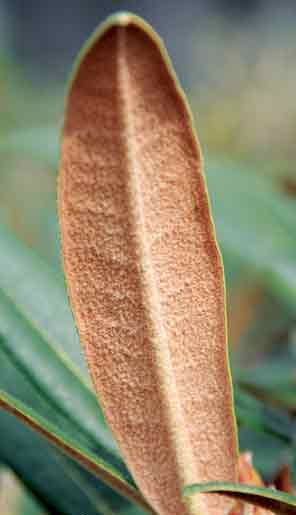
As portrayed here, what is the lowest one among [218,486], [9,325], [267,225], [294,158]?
[218,486]

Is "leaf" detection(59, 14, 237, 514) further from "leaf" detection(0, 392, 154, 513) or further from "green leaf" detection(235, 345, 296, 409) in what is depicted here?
"green leaf" detection(235, 345, 296, 409)

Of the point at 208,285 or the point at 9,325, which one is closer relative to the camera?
the point at 208,285

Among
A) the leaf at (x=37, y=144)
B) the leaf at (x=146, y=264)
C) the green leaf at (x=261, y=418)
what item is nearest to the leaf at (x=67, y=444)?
the leaf at (x=146, y=264)

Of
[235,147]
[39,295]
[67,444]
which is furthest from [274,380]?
[235,147]

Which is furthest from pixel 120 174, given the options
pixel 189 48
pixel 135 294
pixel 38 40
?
pixel 38 40

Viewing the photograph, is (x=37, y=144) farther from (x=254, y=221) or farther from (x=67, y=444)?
(x=67, y=444)

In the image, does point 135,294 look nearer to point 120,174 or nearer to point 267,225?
point 120,174

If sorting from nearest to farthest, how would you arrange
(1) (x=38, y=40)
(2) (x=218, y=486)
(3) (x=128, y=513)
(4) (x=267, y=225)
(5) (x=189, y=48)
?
(2) (x=218, y=486), (3) (x=128, y=513), (4) (x=267, y=225), (5) (x=189, y=48), (1) (x=38, y=40)
